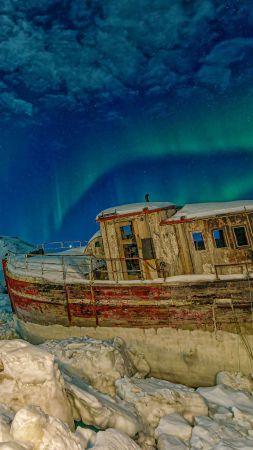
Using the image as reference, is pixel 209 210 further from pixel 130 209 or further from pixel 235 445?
pixel 235 445

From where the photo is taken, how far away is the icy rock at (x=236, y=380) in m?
9.06

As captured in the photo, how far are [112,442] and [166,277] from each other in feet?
24.6

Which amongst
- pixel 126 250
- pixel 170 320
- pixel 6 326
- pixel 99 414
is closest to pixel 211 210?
pixel 126 250

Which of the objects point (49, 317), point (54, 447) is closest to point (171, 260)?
point (49, 317)

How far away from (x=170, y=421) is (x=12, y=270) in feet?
38.9

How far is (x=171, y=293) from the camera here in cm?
1070

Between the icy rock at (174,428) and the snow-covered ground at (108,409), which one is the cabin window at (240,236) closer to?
the snow-covered ground at (108,409)

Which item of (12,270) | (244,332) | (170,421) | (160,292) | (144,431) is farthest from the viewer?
(12,270)

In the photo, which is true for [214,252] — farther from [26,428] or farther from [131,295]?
[26,428]

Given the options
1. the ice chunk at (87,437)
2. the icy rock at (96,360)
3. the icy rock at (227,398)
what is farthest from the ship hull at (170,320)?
the ice chunk at (87,437)

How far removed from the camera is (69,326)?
39.7 ft

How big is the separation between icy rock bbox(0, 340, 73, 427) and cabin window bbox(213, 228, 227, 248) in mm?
8396

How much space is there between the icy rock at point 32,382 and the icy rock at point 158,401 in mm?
2983

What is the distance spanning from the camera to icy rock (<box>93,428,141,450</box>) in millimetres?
3972
